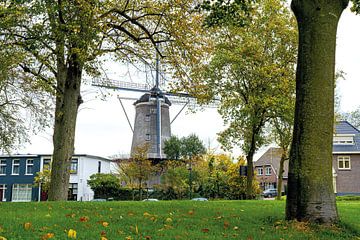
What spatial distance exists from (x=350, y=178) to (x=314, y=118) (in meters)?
43.1

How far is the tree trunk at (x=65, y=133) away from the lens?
45.4ft

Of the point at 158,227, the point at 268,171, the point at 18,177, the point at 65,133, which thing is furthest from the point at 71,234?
the point at 268,171

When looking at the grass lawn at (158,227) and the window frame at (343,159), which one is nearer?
the grass lawn at (158,227)

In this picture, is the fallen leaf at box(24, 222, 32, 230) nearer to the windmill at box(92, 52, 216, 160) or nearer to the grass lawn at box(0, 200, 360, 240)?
the grass lawn at box(0, 200, 360, 240)

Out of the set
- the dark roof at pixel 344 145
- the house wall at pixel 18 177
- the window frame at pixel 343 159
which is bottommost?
the house wall at pixel 18 177

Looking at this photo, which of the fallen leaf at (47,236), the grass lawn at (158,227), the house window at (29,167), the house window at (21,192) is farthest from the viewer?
the house window at (29,167)

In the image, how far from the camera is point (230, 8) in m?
10.3

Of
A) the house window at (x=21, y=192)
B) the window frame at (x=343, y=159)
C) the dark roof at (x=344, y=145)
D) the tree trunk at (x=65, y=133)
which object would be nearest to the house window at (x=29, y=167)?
the house window at (x=21, y=192)

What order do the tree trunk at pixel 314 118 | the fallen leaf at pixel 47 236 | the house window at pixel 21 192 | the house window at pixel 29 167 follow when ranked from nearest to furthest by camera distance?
1. the fallen leaf at pixel 47 236
2. the tree trunk at pixel 314 118
3. the house window at pixel 21 192
4. the house window at pixel 29 167

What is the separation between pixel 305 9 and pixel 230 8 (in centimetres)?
264

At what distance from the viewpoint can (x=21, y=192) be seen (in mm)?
51750

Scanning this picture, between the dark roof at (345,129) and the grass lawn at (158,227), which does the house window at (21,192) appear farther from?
the grass lawn at (158,227)

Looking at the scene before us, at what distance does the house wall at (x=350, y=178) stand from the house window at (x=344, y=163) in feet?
1.02

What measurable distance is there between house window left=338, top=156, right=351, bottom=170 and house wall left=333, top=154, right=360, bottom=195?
0.31m
